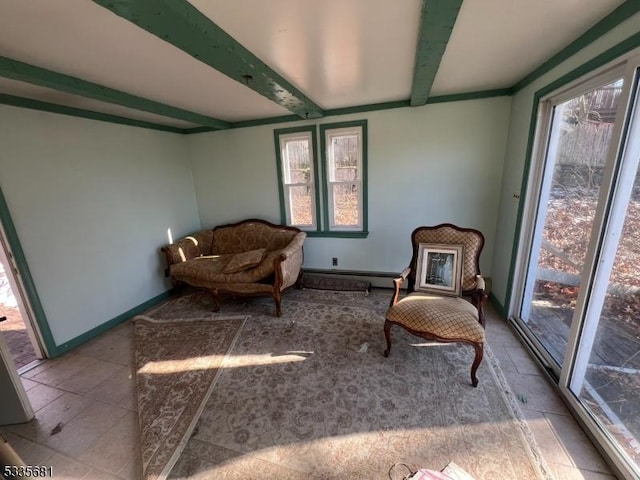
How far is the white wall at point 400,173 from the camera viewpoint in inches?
117

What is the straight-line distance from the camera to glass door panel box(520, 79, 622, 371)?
169 centimetres

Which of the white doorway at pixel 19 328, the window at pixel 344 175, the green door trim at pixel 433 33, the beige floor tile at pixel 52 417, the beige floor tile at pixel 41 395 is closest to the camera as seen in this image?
the green door trim at pixel 433 33

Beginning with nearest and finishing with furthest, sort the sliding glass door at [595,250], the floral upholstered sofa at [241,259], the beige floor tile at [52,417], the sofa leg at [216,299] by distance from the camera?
the sliding glass door at [595,250]
the beige floor tile at [52,417]
the floral upholstered sofa at [241,259]
the sofa leg at [216,299]

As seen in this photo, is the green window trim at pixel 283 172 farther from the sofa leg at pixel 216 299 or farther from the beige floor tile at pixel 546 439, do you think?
the beige floor tile at pixel 546 439

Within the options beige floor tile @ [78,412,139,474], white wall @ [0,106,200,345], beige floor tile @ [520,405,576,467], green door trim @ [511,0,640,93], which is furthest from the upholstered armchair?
white wall @ [0,106,200,345]

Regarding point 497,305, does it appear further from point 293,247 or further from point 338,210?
point 293,247

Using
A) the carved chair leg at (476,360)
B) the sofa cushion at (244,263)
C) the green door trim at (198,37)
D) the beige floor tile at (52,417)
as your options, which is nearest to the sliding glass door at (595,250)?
the carved chair leg at (476,360)

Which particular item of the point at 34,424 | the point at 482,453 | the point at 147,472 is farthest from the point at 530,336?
the point at 34,424

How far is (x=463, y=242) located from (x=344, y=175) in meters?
1.74

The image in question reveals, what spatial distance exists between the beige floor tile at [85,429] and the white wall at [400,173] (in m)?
2.63

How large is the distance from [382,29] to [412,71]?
796 mm

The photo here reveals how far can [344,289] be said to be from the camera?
3506 mm

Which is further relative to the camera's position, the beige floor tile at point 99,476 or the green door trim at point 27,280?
the green door trim at point 27,280

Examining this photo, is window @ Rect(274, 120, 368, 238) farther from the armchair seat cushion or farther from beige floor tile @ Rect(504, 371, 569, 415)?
beige floor tile @ Rect(504, 371, 569, 415)
